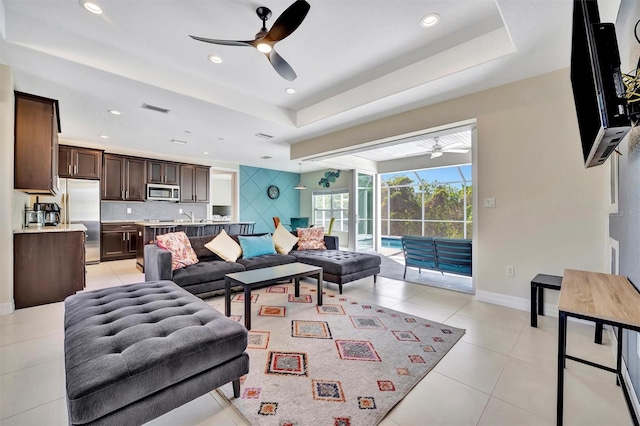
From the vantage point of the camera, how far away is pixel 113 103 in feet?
12.0

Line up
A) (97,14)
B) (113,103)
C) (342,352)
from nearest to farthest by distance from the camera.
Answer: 1. (342,352)
2. (97,14)
3. (113,103)

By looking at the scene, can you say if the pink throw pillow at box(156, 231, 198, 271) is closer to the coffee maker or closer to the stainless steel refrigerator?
the coffee maker

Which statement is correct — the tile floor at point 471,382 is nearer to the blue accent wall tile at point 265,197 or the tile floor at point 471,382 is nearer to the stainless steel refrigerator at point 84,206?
the stainless steel refrigerator at point 84,206

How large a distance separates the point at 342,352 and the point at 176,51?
3.43 m

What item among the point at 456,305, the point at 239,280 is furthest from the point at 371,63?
the point at 456,305

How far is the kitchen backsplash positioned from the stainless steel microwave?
0.96ft

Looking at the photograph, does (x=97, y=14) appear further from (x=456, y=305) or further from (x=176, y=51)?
(x=456, y=305)

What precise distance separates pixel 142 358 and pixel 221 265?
2.40 meters

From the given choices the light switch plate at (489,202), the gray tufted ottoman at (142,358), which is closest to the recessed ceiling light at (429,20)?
the light switch plate at (489,202)

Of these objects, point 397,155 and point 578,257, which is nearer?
point 578,257

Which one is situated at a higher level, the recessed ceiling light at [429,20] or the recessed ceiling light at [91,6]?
the recessed ceiling light at [429,20]

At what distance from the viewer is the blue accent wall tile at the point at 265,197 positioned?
8.35 metres

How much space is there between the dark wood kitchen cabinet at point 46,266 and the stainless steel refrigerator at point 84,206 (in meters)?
2.42

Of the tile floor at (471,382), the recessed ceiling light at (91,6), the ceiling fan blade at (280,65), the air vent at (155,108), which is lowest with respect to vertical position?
the tile floor at (471,382)
